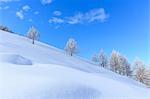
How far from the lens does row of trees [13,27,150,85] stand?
63.0 metres

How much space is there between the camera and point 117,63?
74.2 m

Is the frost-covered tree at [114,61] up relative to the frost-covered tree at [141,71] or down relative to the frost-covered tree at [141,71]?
up

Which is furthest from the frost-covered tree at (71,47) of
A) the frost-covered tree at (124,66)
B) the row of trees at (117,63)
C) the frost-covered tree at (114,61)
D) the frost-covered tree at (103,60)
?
the frost-covered tree at (124,66)

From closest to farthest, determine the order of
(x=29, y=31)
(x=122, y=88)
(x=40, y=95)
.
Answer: (x=40, y=95) → (x=122, y=88) → (x=29, y=31)

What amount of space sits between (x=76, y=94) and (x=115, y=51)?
64450mm

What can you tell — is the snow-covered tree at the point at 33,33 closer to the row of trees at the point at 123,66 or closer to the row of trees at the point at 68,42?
the row of trees at the point at 68,42

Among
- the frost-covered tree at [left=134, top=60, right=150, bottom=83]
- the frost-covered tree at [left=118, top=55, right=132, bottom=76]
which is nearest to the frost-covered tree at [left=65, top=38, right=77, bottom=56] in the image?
the frost-covered tree at [left=118, top=55, right=132, bottom=76]

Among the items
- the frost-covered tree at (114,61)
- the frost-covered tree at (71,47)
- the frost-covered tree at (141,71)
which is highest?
the frost-covered tree at (71,47)

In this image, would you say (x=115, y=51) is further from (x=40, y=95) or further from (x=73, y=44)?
(x=40, y=95)

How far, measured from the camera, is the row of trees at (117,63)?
6297cm

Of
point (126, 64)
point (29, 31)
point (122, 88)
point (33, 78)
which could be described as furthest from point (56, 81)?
point (29, 31)

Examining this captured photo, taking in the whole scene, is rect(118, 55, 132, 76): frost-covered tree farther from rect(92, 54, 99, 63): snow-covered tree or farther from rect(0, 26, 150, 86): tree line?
rect(92, 54, 99, 63): snow-covered tree

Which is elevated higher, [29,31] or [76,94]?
[29,31]

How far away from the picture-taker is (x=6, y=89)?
451 inches
